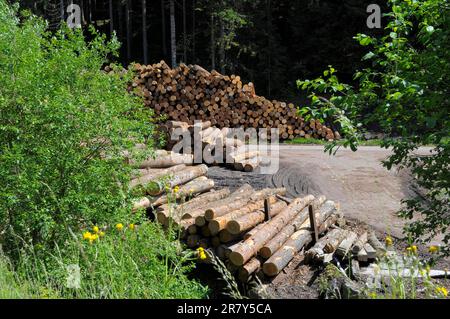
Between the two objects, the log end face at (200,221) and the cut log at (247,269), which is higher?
the log end face at (200,221)

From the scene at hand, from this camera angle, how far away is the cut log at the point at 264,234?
782 cm

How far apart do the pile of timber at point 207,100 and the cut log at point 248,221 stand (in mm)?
9019

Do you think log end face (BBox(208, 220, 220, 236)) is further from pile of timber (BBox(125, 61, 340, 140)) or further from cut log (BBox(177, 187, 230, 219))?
pile of timber (BBox(125, 61, 340, 140))

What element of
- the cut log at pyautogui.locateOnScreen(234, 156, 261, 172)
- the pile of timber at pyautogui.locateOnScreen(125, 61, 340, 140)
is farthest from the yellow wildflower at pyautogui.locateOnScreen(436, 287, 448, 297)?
the pile of timber at pyautogui.locateOnScreen(125, 61, 340, 140)

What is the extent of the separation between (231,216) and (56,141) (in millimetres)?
3159

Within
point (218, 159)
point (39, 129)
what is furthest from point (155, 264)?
point (218, 159)

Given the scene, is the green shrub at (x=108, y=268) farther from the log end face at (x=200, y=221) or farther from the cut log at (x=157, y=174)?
the cut log at (x=157, y=174)

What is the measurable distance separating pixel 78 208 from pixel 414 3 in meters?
3.90

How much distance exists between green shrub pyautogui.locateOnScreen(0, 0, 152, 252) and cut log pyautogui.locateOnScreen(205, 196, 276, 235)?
6.16ft

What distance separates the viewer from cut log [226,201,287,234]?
27.2 feet

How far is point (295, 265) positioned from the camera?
8.28 meters

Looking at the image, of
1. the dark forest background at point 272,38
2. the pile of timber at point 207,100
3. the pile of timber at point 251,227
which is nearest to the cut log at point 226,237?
the pile of timber at point 251,227
